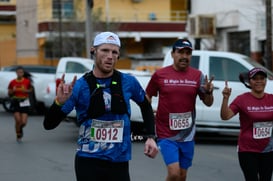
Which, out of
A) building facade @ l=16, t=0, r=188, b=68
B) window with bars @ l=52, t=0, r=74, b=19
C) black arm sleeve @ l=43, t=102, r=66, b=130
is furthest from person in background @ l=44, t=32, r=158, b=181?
window with bars @ l=52, t=0, r=74, b=19

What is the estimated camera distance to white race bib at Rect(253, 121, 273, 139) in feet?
22.6

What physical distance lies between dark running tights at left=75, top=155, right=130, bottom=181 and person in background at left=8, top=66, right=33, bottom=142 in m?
10.0

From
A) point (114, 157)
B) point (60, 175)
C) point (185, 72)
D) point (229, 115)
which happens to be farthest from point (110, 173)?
point (60, 175)

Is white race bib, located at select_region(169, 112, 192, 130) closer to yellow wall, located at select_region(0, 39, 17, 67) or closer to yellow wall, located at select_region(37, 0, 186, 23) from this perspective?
yellow wall, located at select_region(37, 0, 186, 23)

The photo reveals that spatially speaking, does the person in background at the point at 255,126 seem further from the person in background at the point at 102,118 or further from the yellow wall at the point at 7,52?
the yellow wall at the point at 7,52

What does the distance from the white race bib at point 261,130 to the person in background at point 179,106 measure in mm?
661

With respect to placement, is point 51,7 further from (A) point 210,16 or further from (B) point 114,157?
(B) point 114,157

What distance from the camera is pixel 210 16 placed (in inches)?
1198

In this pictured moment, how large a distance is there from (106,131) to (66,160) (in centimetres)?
675

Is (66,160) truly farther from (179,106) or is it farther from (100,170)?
(100,170)

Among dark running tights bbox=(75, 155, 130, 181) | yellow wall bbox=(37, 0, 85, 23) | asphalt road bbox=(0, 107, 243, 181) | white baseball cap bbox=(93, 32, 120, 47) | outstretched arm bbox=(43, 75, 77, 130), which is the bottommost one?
asphalt road bbox=(0, 107, 243, 181)

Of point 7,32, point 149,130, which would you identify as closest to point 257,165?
point 149,130

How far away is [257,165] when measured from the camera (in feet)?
Result: 22.4

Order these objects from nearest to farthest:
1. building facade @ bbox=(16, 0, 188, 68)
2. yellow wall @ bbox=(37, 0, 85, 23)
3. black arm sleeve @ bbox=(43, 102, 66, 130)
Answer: black arm sleeve @ bbox=(43, 102, 66, 130) → building facade @ bbox=(16, 0, 188, 68) → yellow wall @ bbox=(37, 0, 85, 23)
